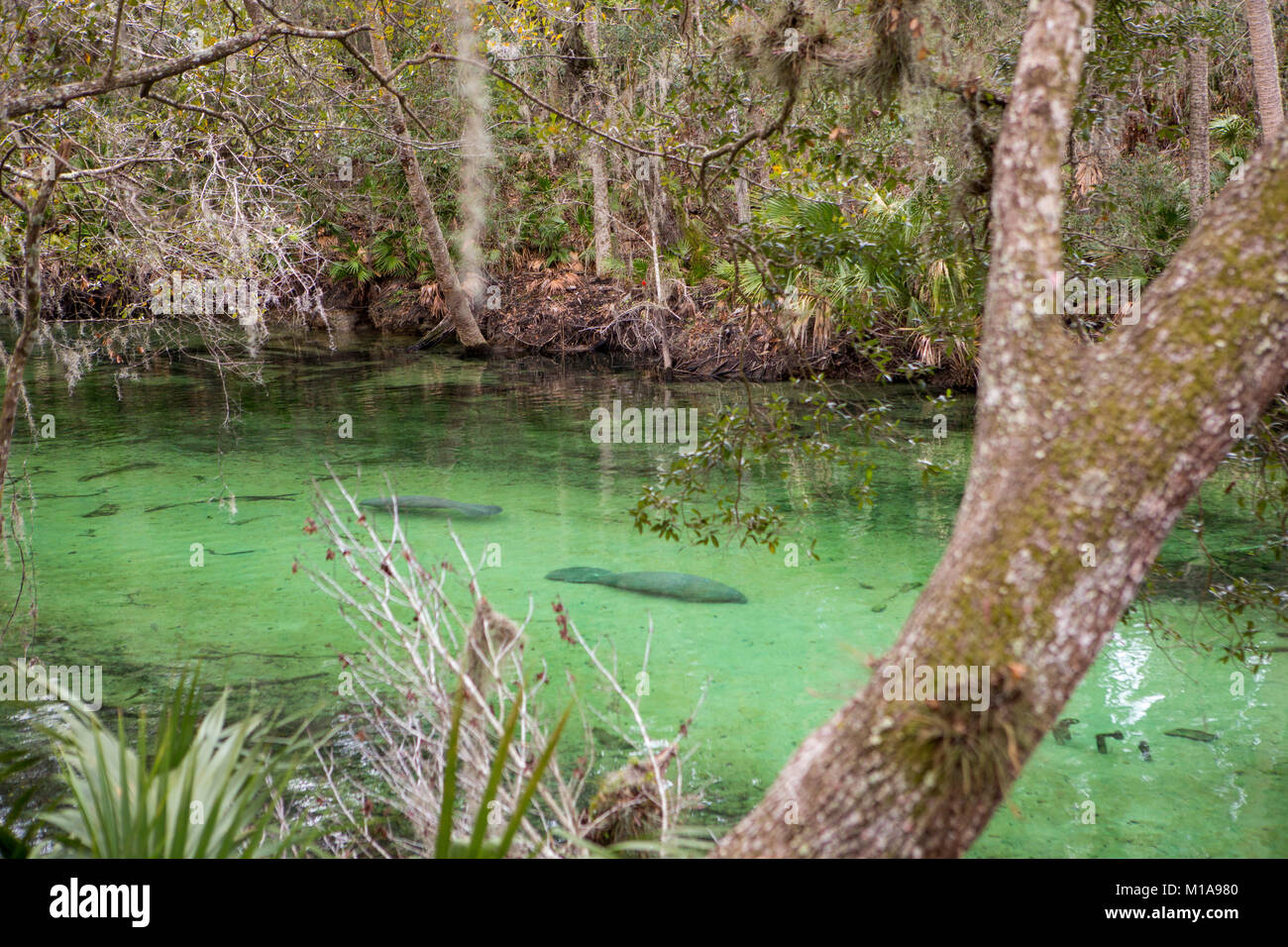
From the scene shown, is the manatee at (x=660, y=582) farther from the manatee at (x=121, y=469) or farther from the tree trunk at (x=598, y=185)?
the tree trunk at (x=598, y=185)

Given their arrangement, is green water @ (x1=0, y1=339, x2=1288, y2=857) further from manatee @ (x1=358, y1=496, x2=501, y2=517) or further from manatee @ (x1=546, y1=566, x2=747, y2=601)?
manatee @ (x1=358, y1=496, x2=501, y2=517)

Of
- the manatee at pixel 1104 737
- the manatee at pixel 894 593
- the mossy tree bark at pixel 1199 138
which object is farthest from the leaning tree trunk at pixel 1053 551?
the mossy tree bark at pixel 1199 138

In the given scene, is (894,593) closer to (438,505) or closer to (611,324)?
(438,505)

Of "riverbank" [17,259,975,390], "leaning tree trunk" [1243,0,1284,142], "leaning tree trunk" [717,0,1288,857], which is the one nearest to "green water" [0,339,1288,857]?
"leaning tree trunk" [717,0,1288,857]

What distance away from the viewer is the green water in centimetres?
496

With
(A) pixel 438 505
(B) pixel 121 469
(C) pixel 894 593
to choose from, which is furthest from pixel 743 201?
(C) pixel 894 593

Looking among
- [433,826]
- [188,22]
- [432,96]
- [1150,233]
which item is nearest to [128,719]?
[433,826]

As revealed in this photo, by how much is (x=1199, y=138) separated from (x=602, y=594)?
9383 mm

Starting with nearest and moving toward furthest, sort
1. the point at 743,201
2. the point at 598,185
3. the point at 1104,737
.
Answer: the point at 1104,737 < the point at 743,201 < the point at 598,185

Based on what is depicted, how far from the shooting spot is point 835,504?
10.4 metres

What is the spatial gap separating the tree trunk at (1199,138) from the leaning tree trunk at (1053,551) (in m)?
10.4

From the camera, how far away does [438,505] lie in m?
9.80

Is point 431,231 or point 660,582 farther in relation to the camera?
point 431,231

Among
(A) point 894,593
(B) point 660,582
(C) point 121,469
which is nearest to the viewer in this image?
(A) point 894,593
